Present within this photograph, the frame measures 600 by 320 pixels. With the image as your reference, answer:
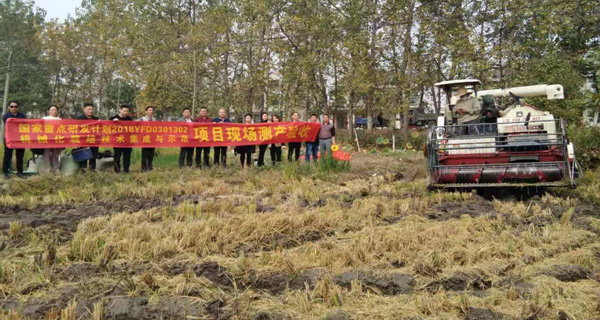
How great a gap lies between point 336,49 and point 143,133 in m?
13.6

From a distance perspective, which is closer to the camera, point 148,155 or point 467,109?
point 467,109

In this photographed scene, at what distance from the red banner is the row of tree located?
9.59 metres

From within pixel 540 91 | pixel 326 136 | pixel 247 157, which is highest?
pixel 540 91

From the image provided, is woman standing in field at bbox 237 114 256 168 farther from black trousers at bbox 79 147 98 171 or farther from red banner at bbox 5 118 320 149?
black trousers at bbox 79 147 98 171

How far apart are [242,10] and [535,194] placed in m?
17.8

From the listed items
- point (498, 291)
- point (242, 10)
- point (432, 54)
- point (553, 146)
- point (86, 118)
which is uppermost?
point (242, 10)

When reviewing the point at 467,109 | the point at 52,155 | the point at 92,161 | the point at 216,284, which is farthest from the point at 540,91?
the point at 52,155

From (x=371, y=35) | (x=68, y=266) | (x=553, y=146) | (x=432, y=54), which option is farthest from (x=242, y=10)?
(x=68, y=266)

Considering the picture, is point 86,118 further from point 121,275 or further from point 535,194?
point 535,194

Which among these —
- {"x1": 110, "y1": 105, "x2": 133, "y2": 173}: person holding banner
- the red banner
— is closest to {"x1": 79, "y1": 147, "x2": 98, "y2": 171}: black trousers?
the red banner

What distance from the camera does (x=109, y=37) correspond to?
28.4 m

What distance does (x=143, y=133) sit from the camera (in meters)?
10.6

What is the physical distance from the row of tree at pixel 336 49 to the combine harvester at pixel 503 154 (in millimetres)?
8301

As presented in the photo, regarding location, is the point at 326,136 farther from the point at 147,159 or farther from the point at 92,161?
the point at 92,161
